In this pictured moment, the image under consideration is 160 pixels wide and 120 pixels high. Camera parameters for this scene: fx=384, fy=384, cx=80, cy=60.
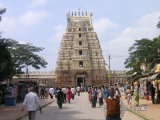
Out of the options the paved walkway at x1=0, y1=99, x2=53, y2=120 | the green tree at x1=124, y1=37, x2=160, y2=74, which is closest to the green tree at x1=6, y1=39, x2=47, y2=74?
the green tree at x1=124, y1=37, x2=160, y2=74

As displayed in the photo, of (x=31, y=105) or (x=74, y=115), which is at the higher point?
(x=31, y=105)

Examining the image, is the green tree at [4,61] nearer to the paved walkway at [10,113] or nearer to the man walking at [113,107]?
the paved walkway at [10,113]

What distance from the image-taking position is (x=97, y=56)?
88.8m

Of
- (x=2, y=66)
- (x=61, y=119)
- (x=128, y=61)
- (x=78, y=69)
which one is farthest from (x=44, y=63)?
(x=61, y=119)

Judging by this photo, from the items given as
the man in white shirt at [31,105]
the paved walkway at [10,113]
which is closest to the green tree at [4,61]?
the paved walkway at [10,113]

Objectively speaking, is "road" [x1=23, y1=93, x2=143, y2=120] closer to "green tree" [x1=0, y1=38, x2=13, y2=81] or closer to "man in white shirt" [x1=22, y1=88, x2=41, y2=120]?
"green tree" [x1=0, y1=38, x2=13, y2=81]

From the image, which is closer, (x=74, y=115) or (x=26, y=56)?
(x=74, y=115)

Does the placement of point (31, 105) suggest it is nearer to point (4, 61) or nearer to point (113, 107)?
point (113, 107)

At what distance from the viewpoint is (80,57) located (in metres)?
87.3

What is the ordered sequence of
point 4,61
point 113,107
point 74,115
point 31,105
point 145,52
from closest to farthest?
point 113,107 → point 31,105 → point 74,115 → point 4,61 → point 145,52

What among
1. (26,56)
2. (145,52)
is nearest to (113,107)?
(145,52)

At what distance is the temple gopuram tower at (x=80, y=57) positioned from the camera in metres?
86.8

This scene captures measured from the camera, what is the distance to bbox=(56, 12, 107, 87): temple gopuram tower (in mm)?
86812

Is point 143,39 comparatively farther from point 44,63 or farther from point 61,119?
point 61,119
